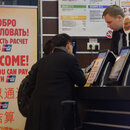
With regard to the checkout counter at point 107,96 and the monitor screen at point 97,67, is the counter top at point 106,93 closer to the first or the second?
the checkout counter at point 107,96

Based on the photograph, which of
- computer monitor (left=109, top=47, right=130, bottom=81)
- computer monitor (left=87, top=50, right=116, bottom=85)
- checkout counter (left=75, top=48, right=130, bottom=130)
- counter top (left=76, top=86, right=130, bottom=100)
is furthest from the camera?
computer monitor (left=87, top=50, right=116, bottom=85)

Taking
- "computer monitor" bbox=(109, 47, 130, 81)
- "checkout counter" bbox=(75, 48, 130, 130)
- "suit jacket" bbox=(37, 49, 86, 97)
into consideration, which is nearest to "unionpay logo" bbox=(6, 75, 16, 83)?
"suit jacket" bbox=(37, 49, 86, 97)

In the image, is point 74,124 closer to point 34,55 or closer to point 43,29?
point 34,55

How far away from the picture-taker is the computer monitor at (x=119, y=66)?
2090 millimetres

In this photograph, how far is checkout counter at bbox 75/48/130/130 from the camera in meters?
1.96

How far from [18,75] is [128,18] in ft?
8.49

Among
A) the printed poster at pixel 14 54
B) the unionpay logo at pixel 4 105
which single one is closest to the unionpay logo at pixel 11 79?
the printed poster at pixel 14 54

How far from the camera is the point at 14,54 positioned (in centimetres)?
477

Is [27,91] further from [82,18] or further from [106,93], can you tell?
[82,18]

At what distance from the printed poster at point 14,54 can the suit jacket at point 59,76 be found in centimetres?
194

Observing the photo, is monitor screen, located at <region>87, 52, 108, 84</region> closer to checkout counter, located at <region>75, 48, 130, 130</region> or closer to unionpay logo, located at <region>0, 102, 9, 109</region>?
checkout counter, located at <region>75, 48, 130, 130</region>

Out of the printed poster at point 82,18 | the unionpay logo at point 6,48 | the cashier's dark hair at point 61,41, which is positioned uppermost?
the printed poster at point 82,18

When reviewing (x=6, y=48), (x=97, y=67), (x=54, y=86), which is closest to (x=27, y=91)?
(x=54, y=86)

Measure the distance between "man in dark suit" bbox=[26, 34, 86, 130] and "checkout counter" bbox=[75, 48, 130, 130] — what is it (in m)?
0.23
